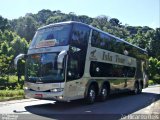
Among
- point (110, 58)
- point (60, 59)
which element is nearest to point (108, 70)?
point (110, 58)

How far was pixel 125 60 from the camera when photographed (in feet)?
72.6

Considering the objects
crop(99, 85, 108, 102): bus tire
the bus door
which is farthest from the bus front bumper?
crop(99, 85, 108, 102): bus tire

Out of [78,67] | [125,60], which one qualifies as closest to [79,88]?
[78,67]

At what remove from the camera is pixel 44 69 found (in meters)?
14.1

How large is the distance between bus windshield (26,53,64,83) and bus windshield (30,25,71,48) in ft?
1.96

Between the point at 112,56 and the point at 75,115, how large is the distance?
25.3 ft

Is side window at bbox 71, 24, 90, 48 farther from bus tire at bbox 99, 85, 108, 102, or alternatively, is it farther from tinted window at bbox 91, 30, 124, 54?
bus tire at bbox 99, 85, 108, 102

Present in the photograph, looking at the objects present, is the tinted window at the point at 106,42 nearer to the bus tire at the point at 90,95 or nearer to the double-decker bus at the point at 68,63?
the double-decker bus at the point at 68,63

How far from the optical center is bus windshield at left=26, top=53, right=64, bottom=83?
1380cm

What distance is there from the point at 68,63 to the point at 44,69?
111 centimetres

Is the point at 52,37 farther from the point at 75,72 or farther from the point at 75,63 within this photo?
the point at 75,72

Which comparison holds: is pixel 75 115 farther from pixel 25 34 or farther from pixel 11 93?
pixel 25 34

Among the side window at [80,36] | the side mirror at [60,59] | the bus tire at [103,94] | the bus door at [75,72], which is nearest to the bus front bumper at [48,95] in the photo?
the bus door at [75,72]

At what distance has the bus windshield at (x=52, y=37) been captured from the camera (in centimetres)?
1441
